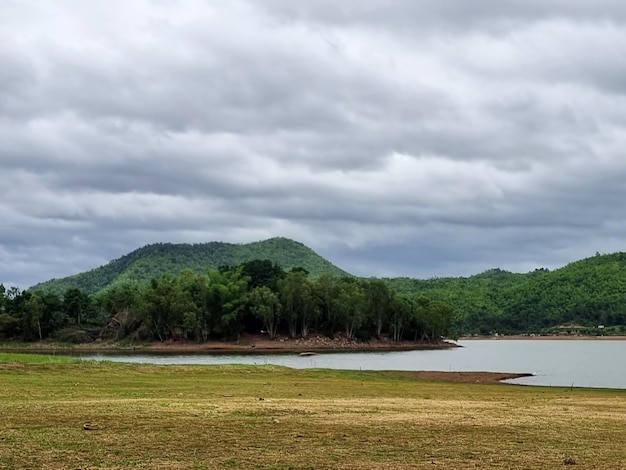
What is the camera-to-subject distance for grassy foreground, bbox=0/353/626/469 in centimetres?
1673

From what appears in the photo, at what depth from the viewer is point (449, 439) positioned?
20250 millimetres

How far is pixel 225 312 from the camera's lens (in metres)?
168

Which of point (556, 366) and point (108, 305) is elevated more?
point (108, 305)

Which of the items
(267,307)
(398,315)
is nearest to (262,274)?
(267,307)

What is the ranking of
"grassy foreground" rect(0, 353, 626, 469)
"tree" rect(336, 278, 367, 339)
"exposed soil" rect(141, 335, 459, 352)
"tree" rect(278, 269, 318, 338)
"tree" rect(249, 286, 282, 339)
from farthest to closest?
"tree" rect(336, 278, 367, 339) < "tree" rect(278, 269, 318, 338) < "tree" rect(249, 286, 282, 339) < "exposed soil" rect(141, 335, 459, 352) < "grassy foreground" rect(0, 353, 626, 469)

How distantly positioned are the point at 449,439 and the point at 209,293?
151722mm

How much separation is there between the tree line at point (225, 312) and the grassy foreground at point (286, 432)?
13208 cm

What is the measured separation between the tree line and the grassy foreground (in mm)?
132081

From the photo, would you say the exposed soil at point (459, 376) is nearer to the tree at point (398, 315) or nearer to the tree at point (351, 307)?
the tree at point (351, 307)

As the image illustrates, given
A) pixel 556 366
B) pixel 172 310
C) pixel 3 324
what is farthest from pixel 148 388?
pixel 3 324

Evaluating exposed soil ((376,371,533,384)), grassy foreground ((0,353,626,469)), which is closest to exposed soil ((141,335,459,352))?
exposed soil ((376,371,533,384))

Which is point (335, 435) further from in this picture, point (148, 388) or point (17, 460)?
point (148, 388)

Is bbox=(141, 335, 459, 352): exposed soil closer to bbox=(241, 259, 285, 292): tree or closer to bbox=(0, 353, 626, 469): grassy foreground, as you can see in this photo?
bbox=(241, 259, 285, 292): tree

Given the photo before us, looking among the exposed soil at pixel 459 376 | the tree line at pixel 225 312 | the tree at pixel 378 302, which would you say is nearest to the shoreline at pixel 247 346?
the tree line at pixel 225 312
